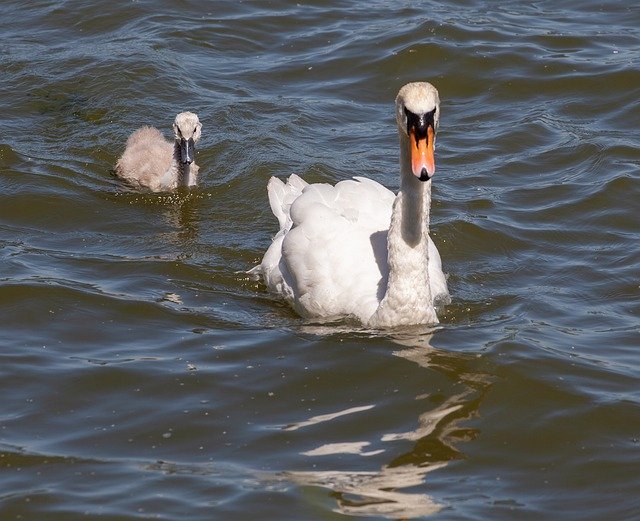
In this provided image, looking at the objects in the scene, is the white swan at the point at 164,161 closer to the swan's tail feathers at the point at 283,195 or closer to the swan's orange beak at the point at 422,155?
the swan's tail feathers at the point at 283,195

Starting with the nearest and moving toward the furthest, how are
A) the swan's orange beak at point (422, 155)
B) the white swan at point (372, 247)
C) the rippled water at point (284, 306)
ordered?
the rippled water at point (284, 306) < the swan's orange beak at point (422, 155) < the white swan at point (372, 247)

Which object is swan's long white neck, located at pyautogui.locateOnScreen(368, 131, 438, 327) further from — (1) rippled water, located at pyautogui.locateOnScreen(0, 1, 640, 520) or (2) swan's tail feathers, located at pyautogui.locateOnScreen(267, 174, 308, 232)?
(2) swan's tail feathers, located at pyautogui.locateOnScreen(267, 174, 308, 232)

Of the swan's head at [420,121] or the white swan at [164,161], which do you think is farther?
the white swan at [164,161]

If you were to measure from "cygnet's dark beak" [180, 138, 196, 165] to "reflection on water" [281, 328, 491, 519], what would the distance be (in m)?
3.60

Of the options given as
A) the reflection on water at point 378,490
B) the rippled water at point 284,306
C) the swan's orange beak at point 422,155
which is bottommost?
the reflection on water at point 378,490

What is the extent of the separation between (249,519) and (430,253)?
333 centimetres

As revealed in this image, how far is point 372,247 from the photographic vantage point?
834 centimetres

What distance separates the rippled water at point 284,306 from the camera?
20.5ft

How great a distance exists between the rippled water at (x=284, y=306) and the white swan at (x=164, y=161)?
0.50 feet

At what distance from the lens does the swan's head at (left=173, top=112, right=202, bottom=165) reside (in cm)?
1060

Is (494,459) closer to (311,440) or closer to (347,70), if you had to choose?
(311,440)

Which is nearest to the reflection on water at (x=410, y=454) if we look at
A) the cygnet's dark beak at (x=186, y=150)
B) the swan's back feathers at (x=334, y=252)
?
the swan's back feathers at (x=334, y=252)

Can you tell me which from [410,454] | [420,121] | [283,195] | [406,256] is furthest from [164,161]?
[410,454]

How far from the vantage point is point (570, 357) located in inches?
303
